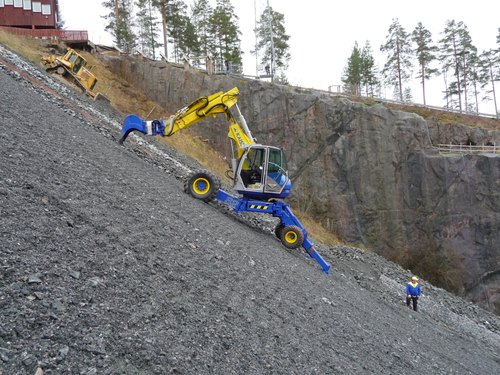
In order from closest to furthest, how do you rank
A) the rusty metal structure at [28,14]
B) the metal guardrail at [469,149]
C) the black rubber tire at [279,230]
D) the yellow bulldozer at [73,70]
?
the black rubber tire at [279,230] → the yellow bulldozer at [73,70] → the metal guardrail at [469,149] → the rusty metal structure at [28,14]

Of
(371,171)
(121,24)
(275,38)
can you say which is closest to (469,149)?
(371,171)

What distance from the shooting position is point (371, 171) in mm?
26641

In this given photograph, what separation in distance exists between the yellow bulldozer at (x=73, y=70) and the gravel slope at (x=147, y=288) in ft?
29.1

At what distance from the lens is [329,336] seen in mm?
6012

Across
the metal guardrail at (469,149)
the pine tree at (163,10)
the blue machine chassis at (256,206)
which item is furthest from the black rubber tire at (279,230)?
the pine tree at (163,10)

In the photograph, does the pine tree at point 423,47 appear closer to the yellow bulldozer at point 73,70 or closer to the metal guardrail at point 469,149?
the metal guardrail at point 469,149

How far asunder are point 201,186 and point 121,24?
3421 centimetres

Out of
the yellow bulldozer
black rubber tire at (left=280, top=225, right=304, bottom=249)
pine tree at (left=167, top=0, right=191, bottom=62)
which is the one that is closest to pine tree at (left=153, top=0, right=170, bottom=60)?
pine tree at (left=167, top=0, right=191, bottom=62)

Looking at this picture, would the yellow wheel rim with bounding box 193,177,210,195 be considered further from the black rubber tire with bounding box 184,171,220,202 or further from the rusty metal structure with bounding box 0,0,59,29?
the rusty metal structure with bounding box 0,0,59,29

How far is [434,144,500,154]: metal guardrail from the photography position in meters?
28.1

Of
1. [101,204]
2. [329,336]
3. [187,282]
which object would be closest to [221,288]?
[187,282]

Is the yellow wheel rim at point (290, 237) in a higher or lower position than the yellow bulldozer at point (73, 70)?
lower

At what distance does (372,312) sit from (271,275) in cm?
321

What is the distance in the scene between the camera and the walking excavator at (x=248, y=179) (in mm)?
11227
